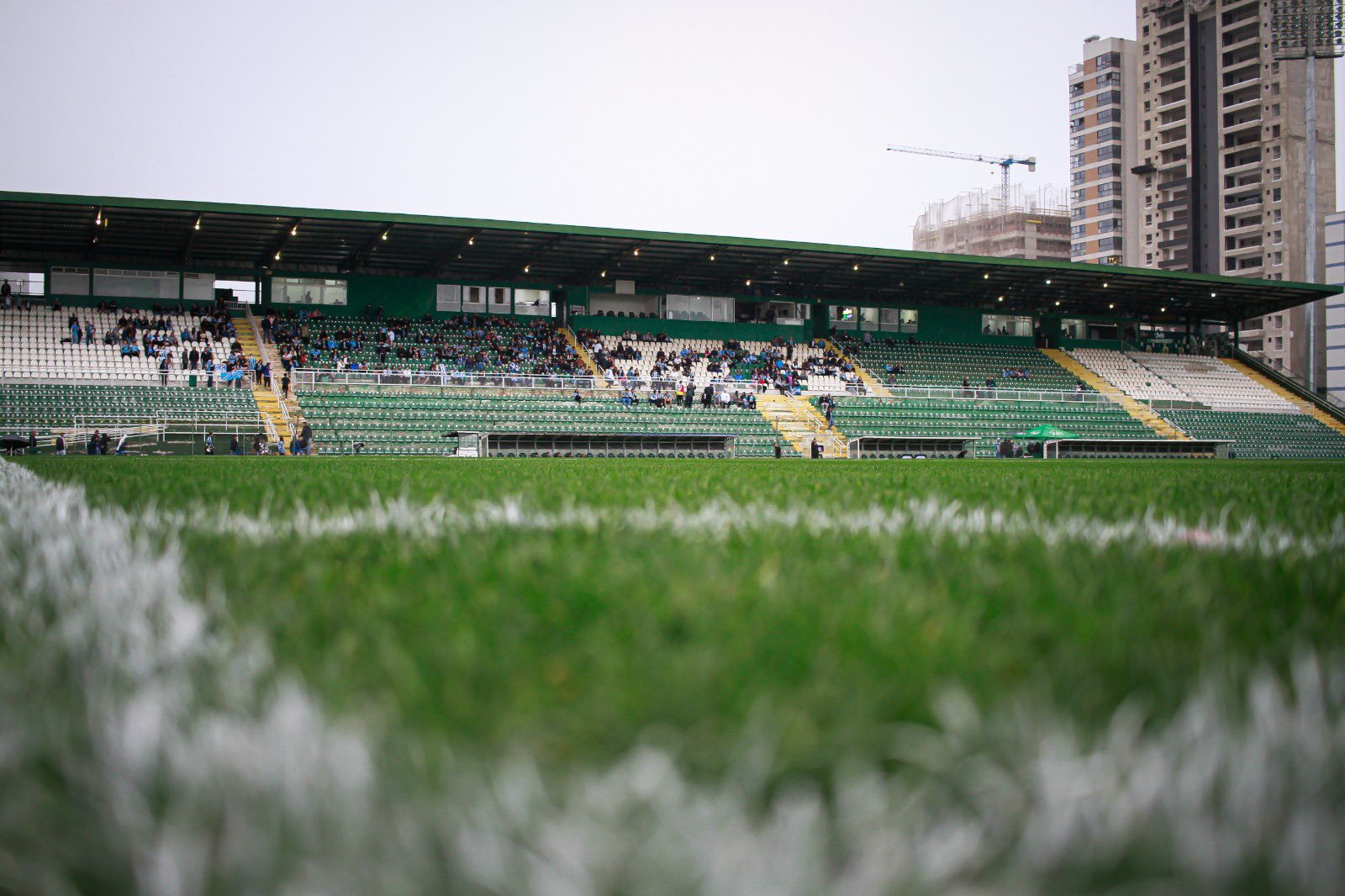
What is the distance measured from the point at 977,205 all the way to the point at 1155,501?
380ft

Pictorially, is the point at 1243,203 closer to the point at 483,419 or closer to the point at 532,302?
the point at 532,302

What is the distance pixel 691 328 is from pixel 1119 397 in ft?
58.7

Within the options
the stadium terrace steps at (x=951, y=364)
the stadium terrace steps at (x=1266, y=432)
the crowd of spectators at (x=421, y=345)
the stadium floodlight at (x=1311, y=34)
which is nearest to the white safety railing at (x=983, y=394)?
the stadium terrace steps at (x=951, y=364)

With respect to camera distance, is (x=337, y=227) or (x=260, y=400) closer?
(x=260, y=400)

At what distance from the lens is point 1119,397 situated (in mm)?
40094

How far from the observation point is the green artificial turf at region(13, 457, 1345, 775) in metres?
0.94

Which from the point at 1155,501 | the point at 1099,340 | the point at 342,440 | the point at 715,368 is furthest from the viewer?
the point at 1099,340

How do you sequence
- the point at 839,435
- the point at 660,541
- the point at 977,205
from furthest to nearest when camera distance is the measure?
the point at 977,205 < the point at 839,435 < the point at 660,541

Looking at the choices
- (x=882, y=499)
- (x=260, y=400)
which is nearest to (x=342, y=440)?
(x=260, y=400)

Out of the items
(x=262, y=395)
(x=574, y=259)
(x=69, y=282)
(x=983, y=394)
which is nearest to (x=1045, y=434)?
(x=983, y=394)

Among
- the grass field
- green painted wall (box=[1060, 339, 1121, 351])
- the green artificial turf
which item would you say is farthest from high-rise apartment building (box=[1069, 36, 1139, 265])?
the grass field

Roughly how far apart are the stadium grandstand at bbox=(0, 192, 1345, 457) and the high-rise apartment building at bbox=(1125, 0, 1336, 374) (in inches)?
1507

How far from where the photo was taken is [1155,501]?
447 cm

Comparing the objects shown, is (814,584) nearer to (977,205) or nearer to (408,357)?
(408,357)
